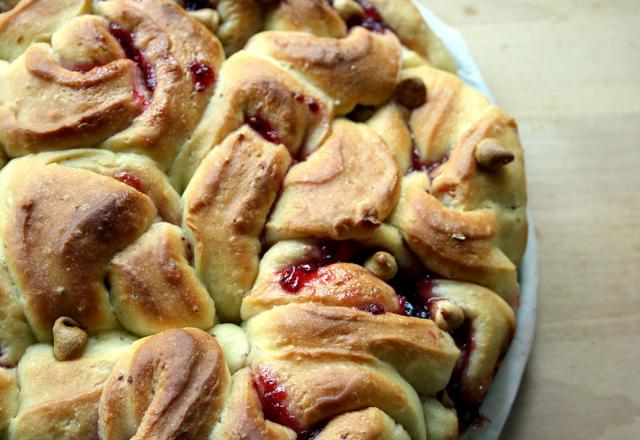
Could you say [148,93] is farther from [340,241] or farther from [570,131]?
[570,131]

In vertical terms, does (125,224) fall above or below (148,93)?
below

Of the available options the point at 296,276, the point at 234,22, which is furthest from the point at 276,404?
the point at 234,22

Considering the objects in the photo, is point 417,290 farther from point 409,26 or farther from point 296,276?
point 409,26

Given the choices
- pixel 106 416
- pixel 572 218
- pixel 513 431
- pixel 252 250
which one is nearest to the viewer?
pixel 106 416

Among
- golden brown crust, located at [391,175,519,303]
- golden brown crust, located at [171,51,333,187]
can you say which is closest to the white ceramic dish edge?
golden brown crust, located at [391,175,519,303]

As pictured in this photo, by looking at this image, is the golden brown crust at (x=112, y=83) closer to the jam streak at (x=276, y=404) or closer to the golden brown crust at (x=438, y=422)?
the jam streak at (x=276, y=404)

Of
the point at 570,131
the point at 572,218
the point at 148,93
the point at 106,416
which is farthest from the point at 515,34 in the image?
the point at 106,416
